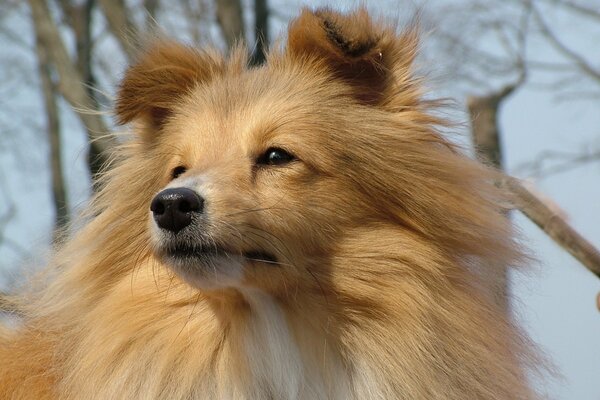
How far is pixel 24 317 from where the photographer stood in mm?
5492

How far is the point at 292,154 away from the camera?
4.79 m

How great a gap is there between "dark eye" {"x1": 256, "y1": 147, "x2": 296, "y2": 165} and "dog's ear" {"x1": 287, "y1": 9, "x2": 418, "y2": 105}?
0.58m

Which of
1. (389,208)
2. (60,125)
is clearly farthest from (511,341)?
(60,125)

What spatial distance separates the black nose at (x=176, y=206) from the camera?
436cm

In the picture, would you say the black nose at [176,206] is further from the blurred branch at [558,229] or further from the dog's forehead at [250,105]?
the blurred branch at [558,229]

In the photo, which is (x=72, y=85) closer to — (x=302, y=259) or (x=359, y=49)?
(x=359, y=49)

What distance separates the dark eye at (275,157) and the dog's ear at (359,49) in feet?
1.92

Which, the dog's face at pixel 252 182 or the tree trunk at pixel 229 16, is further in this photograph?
the tree trunk at pixel 229 16

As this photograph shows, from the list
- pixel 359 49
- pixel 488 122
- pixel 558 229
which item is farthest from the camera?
pixel 488 122

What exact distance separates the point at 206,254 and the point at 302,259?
0.50m

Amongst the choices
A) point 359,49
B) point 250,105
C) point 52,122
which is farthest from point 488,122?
Answer: point 52,122

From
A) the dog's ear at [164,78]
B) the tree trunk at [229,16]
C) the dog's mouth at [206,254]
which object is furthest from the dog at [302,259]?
the tree trunk at [229,16]

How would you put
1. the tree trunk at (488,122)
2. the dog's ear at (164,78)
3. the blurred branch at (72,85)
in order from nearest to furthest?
the dog's ear at (164,78) < the blurred branch at (72,85) < the tree trunk at (488,122)

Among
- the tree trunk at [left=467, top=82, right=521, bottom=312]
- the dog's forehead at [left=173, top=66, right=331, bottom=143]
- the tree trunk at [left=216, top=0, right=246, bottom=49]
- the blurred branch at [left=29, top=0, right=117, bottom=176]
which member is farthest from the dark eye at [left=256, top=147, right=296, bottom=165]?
the tree trunk at [left=216, top=0, right=246, bottom=49]
